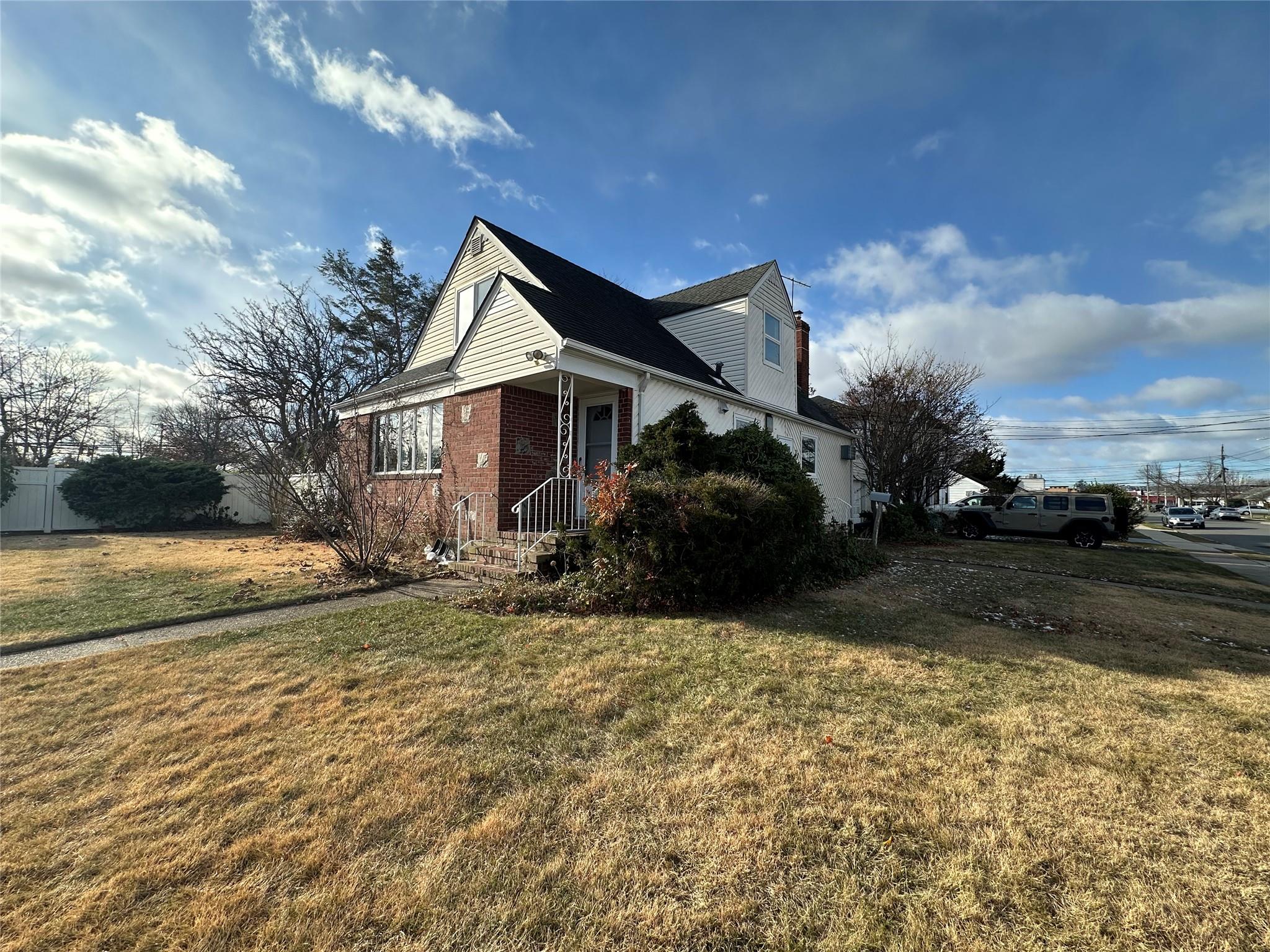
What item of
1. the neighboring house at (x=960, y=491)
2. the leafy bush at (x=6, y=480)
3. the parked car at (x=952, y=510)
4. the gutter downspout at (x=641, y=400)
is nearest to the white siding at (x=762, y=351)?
the gutter downspout at (x=641, y=400)

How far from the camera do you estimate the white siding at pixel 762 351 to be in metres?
13.2

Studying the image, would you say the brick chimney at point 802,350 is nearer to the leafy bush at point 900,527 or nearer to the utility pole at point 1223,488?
the leafy bush at point 900,527

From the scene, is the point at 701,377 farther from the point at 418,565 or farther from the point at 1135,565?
the point at 1135,565

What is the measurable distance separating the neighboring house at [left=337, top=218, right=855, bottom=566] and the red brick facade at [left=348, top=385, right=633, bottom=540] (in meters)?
0.03

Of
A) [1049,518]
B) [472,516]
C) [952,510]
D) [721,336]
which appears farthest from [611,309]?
[952,510]

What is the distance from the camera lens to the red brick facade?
31.9 feet

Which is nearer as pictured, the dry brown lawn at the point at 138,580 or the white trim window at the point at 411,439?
the dry brown lawn at the point at 138,580

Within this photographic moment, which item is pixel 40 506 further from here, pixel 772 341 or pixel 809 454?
pixel 809 454

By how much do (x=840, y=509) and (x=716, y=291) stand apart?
885 centimetres

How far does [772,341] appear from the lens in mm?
14102

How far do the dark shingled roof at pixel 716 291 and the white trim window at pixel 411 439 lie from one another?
720cm

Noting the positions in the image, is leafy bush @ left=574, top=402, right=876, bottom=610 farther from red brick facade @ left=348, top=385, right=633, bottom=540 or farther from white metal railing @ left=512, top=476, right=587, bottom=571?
red brick facade @ left=348, top=385, right=633, bottom=540

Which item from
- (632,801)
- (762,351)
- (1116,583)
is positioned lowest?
(1116,583)

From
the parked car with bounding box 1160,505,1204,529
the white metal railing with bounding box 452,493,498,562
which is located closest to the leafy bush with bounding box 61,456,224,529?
the white metal railing with bounding box 452,493,498,562
